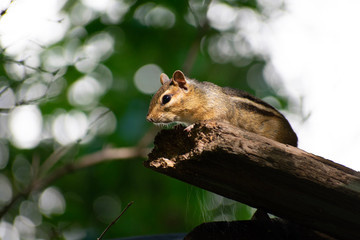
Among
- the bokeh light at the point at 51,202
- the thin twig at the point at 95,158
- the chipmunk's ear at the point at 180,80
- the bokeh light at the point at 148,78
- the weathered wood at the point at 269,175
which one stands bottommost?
the bokeh light at the point at 51,202

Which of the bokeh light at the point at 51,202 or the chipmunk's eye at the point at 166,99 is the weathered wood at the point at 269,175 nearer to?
the chipmunk's eye at the point at 166,99

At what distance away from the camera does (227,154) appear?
1.75m

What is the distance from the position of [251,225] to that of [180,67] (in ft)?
10.4

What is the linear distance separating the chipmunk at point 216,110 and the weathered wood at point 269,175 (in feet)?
3.00

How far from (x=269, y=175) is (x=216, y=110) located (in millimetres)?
1197

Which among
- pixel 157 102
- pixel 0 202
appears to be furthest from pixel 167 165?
pixel 0 202

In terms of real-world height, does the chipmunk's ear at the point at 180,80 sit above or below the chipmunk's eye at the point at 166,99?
above

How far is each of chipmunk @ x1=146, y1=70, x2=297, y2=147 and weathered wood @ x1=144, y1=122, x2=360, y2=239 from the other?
0.91m

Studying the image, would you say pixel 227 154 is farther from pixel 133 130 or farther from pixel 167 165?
pixel 133 130

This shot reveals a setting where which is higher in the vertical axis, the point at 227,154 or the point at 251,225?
the point at 227,154

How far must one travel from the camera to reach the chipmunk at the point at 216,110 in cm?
292

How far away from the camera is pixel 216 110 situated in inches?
117

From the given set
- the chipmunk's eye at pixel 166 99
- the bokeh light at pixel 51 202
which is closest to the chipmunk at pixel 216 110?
the chipmunk's eye at pixel 166 99

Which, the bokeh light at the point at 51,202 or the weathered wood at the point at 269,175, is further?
the bokeh light at the point at 51,202
